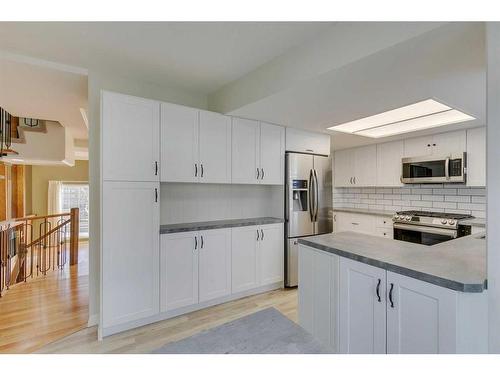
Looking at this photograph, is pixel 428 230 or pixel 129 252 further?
pixel 428 230

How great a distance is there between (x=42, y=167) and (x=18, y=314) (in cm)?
626

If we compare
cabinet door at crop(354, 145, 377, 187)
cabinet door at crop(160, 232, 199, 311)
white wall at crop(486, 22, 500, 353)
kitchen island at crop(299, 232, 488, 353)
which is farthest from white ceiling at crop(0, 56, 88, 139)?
cabinet door at crop(354, 145, 377, 187)

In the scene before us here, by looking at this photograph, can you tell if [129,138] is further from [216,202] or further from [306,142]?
[306,142]

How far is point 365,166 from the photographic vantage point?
463cm

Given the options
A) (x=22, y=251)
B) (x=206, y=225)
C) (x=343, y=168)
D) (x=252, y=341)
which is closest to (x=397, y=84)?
(x=252, y=341)

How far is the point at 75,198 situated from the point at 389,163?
28.4 feet

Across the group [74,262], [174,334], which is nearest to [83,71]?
[174,334]

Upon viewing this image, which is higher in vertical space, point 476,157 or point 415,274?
point 476,157

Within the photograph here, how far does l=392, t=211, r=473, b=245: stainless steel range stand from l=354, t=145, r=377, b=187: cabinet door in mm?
850

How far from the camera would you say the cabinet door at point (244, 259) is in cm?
301

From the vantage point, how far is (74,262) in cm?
456

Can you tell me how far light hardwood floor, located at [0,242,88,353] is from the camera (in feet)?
7.27

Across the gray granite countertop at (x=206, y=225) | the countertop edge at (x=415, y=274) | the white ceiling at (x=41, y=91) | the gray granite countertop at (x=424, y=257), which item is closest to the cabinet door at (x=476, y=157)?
the gray granite countertop at (x=424, y=257)

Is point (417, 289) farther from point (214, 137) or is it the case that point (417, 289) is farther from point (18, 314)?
point (18, 314)
